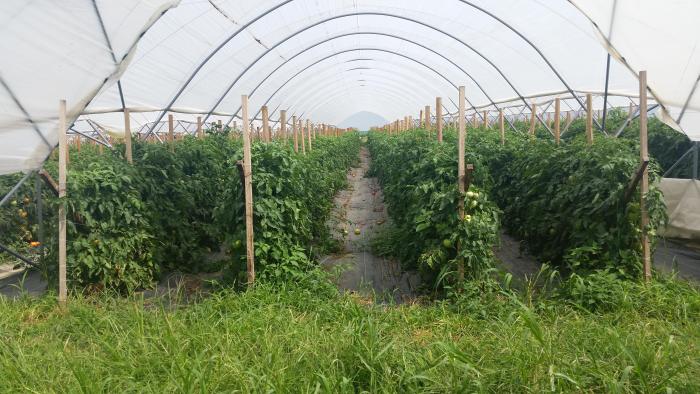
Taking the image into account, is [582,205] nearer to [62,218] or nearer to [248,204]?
[248,204]

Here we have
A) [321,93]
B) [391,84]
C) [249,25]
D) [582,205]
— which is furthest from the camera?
[321,93]

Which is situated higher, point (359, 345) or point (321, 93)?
point (321, 93)

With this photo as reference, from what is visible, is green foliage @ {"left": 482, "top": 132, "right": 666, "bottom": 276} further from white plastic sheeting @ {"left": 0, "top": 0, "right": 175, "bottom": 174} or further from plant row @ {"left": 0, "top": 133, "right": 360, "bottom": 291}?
white plastic sheeting @ {"left": 0, "top": 0, "right": 175, "bottom": 174}

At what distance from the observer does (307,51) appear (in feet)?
50.1

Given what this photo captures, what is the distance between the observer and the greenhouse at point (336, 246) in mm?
2979

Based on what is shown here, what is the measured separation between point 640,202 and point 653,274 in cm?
71

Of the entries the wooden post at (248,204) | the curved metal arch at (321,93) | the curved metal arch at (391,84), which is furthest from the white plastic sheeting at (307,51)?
the curved metal arch at (321,93)

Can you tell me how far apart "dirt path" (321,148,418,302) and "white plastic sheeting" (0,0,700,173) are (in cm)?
349

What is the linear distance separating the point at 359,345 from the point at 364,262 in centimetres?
319

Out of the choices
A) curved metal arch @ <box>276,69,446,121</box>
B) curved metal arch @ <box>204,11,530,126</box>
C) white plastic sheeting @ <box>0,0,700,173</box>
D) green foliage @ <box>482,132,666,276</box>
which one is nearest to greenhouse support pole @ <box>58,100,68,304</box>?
white plastic sheeting @ <box>0,0,700,173</box>

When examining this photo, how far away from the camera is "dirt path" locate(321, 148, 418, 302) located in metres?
5.27

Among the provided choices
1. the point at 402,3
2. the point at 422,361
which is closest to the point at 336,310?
the point at 422,361

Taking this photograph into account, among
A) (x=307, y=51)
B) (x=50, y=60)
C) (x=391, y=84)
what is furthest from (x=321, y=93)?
(x=50, y=60)

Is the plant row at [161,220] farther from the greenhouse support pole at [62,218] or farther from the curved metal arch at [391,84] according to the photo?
the curved metal arch at [391,84]
